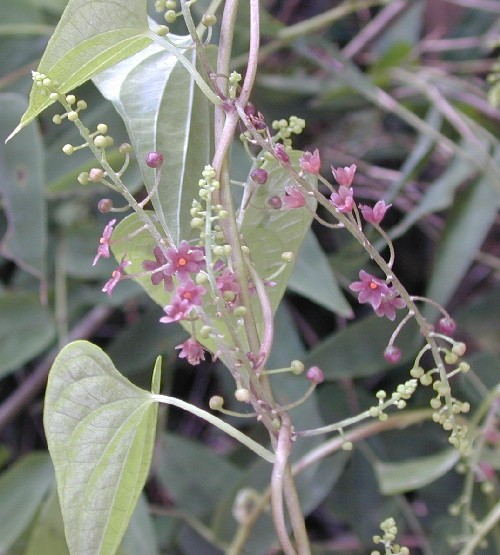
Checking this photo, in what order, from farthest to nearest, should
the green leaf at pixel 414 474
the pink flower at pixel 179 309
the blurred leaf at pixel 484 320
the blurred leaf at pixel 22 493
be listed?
the blurred leaf at pixel 484 320 < the blurred leaf at pixel 22 493 < the green leaf at pixel 414 474 < the pink flower at pixel 179 309

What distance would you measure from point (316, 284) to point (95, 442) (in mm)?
328

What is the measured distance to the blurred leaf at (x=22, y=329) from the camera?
72 cm

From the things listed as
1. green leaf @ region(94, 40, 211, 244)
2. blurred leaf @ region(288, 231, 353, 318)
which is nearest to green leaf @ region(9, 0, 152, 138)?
green leaf @ region(94, 40, 211, 244)

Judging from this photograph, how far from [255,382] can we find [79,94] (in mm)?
584

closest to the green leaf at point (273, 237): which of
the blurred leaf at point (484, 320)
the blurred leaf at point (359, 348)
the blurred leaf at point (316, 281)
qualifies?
the blurred leaf at point (316, 281)

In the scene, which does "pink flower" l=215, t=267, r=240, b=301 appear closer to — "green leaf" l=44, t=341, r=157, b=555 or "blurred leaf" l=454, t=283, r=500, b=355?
"green leaf" l=44, t=341, r=157, b=555

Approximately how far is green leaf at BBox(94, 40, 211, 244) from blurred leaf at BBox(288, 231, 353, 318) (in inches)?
9.4

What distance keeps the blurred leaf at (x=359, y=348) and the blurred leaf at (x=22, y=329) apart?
0.85 feet

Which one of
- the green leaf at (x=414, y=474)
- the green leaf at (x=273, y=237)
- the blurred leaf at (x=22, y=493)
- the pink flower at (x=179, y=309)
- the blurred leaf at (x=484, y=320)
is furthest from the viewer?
the blurred leaf at (x=484, y=320)

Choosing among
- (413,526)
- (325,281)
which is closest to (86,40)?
(325,281)

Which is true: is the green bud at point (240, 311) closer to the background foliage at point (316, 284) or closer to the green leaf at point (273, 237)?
the green leaf at point (273, 237)

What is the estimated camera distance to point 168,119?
0.40 m

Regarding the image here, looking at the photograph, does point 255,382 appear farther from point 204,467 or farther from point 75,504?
point 204,467

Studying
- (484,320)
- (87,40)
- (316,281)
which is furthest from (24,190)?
(484,320)
